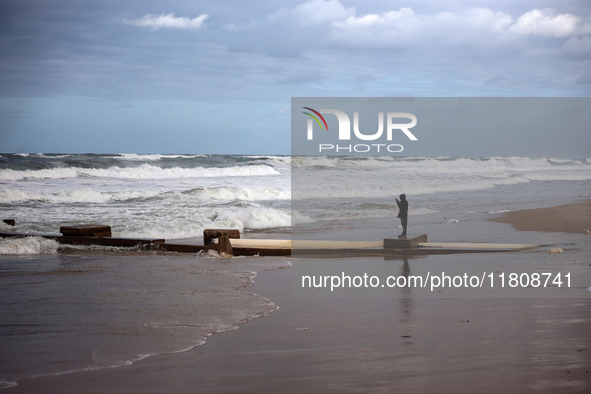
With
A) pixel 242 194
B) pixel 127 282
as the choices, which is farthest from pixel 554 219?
pixel 242 194

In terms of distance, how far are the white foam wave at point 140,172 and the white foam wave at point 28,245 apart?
27947mm

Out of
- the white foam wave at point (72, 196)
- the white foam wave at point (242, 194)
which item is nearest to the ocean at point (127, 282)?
the white foam wave at point (72, 196)

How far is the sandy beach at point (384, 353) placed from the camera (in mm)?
3586

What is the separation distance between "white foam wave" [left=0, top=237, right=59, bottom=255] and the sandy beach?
596 cm

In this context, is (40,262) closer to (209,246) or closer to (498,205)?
(209,246)

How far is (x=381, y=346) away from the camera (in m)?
4.35

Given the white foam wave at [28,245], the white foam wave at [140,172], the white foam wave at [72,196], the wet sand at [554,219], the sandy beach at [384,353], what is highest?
the white foam wave at [140,172]

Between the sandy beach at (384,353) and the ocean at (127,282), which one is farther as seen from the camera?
the ocean at (127,282)

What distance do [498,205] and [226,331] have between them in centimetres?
1824

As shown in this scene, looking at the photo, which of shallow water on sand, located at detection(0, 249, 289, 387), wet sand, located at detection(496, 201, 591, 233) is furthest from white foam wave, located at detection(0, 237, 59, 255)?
wet sand, located at detection(496, 201, 591, 233)

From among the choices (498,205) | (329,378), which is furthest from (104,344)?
(498,205)

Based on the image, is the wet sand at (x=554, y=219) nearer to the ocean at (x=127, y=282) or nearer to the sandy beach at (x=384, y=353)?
the ocean at (x=127, y=282)

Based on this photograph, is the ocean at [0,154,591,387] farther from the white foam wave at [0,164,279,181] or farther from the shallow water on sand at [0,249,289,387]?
the white foam wave at [0,164,279,181]

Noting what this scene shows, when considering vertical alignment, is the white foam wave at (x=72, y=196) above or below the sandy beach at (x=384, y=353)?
above
